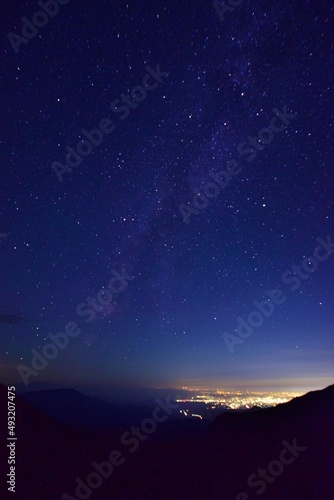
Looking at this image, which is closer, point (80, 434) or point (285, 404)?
point (80, 434)

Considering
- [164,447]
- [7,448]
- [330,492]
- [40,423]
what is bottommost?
[330,492]

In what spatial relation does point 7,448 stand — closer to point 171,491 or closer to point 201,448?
point 171,491

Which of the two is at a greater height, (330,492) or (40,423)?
(40,423)

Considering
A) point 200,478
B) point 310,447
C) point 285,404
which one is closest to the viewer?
point 200,478

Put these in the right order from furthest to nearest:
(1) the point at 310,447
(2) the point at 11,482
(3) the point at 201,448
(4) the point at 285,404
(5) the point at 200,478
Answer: (4) the point at 285,404
(3) the point at 201,448
(1) the point at 310,447
(5) the point at 200,478
(2) the point at 11,482

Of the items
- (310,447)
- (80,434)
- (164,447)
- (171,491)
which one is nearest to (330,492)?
(310,447)

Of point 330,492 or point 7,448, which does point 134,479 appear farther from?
point 330,492
